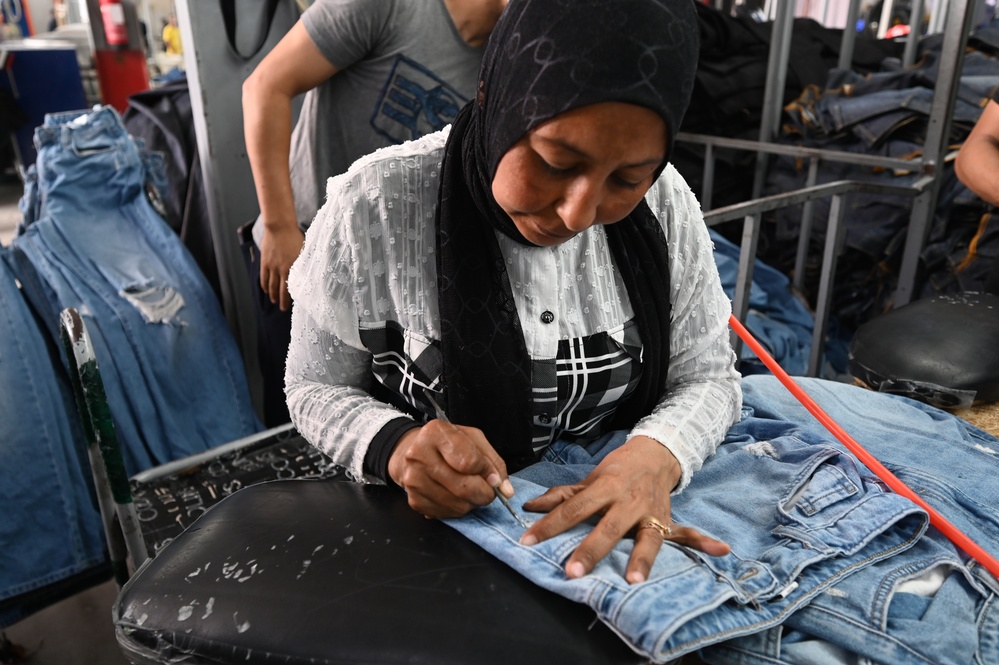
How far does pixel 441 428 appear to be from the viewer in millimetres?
907

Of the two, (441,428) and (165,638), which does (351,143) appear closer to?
(441,428)

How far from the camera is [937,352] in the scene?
4.94ft

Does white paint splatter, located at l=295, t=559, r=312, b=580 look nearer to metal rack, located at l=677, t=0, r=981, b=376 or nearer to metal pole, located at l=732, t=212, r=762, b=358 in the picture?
metal rack, located at l=677, t=0, r=981, b=376

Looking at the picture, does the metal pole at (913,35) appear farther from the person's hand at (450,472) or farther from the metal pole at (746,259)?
the person's hand at (450,472)

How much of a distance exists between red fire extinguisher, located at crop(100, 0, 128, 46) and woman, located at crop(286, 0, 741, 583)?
362 centimetres

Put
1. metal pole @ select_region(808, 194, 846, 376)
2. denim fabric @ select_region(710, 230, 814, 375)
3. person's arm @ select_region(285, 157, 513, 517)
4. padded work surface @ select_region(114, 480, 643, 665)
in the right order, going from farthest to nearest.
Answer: denim fabric @ select_region(710, 230, 814, 375), metal pole @ select_region(808, 194, 846, 376), person's arm @ select_region(285, 157, 513, 517), padded work surface @ select_region(114, 480, 643, 665)

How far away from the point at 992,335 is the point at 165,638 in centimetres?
161

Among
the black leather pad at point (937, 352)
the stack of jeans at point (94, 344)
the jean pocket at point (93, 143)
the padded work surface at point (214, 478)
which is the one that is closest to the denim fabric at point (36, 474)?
the stack of jeans at point (94, 344)

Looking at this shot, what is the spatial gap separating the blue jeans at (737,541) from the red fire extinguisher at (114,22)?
3.95m

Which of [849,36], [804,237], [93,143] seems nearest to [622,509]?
[93,143]

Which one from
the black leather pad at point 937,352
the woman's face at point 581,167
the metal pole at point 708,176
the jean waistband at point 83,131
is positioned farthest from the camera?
the metal pole at point 708,176

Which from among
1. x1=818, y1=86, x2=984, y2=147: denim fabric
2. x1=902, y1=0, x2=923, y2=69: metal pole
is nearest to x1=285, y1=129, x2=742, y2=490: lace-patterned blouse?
x1=818, y1=86, x2=984, y2=147: denim fabric

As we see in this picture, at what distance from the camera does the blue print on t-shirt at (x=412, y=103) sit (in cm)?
181

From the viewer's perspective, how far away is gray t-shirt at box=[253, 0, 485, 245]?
171 cm
